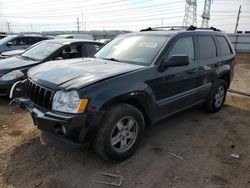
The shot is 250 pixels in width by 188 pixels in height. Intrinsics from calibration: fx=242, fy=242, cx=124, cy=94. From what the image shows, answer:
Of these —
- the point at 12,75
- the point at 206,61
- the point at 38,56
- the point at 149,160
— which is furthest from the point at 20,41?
the point at 149,160

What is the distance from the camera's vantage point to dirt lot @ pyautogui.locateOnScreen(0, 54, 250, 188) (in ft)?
9.84

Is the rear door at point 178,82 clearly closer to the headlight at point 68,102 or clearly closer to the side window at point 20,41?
the headlight at point 68,102

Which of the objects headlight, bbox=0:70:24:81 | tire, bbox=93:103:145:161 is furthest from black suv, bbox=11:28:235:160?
headlight, bbox=0:70:24:81

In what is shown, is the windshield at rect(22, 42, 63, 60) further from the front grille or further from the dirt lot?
the front grille

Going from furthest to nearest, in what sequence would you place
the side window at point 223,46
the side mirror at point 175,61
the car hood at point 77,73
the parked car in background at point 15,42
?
the parked car in background at point 15,42 → the side window at point 223,46 → the side mirror at point 175,61 → the car hood at point 77,73

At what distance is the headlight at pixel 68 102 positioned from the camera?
281cm

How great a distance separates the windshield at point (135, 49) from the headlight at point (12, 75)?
2101 mm

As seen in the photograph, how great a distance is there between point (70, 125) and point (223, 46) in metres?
4.20

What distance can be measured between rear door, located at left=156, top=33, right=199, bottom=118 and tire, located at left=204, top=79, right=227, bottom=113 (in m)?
0.80

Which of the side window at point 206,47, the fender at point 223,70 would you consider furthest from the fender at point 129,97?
the fender at point 223,70

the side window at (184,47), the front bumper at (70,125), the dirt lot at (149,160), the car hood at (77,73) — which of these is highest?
the side window at (184,47)

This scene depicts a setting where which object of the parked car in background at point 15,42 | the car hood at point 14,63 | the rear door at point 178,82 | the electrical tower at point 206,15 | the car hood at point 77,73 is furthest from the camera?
the electrical tower at point 206,15

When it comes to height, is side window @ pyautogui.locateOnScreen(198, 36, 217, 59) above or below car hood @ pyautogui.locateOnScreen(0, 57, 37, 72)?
above

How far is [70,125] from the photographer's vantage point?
9.11 ft
